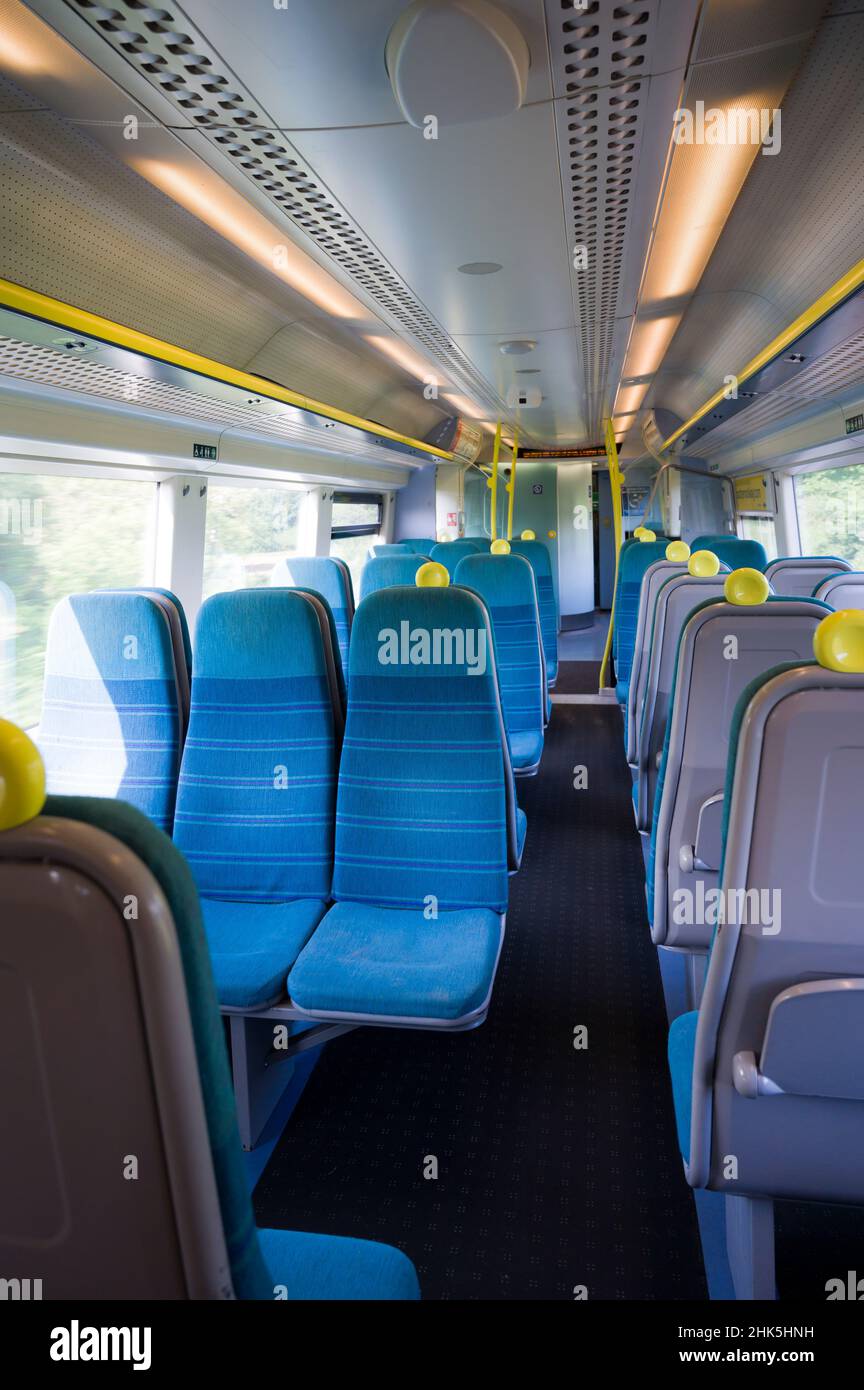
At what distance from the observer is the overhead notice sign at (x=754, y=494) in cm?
912

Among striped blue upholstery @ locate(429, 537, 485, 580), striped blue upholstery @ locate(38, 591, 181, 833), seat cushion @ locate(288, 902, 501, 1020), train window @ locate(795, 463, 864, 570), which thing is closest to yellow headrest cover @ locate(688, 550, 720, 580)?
seat cushion @ locate(288, 902, 501, 1020)

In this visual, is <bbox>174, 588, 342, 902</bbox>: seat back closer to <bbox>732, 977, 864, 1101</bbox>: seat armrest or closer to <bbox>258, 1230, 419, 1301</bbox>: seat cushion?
<bbox>258, 1230, 419, 1301</bbox>: seat cushion

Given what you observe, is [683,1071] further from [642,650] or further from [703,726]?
[642,650]

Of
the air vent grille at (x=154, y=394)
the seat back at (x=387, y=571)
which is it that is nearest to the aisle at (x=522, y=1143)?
the air vent grille at (x=154, y=394)

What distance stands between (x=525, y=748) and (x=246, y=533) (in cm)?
341

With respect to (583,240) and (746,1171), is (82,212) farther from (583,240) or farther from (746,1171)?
(746,1171)

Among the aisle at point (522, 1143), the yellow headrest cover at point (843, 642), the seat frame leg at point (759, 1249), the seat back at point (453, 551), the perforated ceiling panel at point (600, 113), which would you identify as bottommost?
the aisle at point (522, 1143)

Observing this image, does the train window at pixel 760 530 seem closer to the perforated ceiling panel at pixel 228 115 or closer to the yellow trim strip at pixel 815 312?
the yellow trim strip at pixel 815 312

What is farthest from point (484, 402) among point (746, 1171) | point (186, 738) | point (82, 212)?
point (746, 1171)

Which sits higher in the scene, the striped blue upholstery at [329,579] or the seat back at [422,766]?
the striped blue upholstery at [329,579]

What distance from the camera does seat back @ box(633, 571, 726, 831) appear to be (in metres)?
3.35

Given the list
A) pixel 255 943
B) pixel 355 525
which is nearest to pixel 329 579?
pixel 255 943

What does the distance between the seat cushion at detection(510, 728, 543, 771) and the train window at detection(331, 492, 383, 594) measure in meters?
4.68

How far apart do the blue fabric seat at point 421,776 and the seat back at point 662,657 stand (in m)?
1.02
